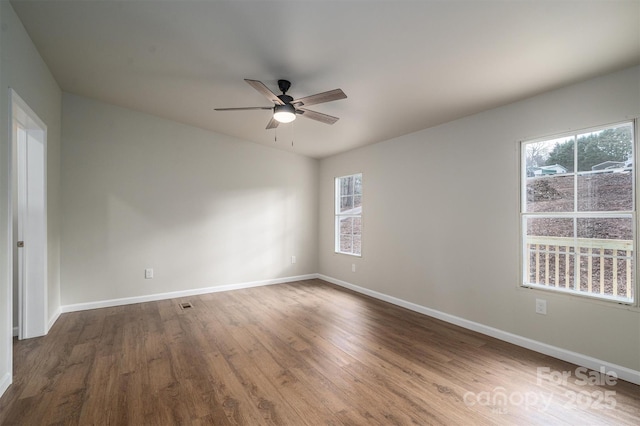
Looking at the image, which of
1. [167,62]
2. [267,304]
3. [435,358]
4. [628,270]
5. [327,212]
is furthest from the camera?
[327,212]

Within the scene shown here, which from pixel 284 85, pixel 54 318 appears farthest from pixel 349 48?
pixel 54 318

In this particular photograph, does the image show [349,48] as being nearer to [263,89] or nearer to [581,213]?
[263,89]

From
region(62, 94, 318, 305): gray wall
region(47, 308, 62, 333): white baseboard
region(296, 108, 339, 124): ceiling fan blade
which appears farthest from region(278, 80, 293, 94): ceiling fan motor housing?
region(47, 308, 62, 333): white baseboard

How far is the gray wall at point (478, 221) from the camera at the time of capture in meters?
2.49

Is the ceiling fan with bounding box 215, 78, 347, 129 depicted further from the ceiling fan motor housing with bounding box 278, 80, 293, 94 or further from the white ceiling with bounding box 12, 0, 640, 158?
the white ceiling with bounding box 12, 0, 640, 158

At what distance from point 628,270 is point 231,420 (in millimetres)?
3297

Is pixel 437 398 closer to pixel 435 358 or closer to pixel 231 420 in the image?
pixel 435 358

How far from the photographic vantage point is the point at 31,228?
3.13m

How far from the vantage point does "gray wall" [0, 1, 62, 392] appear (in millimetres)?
2127

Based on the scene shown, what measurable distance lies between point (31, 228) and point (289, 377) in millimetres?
3211

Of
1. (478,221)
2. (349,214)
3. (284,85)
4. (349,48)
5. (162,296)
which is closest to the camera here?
(349,48)

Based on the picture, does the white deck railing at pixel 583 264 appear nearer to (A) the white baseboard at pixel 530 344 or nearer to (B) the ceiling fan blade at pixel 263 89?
(A) the white baseboard at pixel 530 344

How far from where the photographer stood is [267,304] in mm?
4312

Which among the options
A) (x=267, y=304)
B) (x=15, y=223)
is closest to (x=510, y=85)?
(x=267, y=304)
